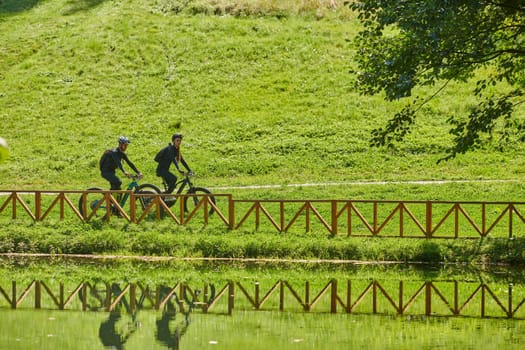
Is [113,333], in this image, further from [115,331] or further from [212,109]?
[212,109]

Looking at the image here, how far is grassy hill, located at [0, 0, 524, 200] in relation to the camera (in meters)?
38.9

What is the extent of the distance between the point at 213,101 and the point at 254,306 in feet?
95.4

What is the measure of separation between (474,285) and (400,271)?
2444 millimetres

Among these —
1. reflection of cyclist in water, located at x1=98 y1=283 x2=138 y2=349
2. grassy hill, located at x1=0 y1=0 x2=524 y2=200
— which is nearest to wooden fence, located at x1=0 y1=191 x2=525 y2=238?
grassy hill, located at x1=0 y1=0 x2=524 y2=200

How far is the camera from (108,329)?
16766 mm

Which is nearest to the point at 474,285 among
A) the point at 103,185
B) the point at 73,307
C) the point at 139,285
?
the point at 139,285

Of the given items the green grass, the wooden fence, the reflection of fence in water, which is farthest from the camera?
the green grass

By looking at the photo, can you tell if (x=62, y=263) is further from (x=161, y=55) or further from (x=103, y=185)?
(x=161, y=55)

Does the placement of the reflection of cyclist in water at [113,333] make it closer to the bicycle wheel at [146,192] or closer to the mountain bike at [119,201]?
the mountain bike at [119,201]

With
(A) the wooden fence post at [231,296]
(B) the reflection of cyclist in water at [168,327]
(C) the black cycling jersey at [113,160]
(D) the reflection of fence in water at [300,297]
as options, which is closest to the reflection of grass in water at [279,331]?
(B) the reflection of cyclist in water at [168,327]

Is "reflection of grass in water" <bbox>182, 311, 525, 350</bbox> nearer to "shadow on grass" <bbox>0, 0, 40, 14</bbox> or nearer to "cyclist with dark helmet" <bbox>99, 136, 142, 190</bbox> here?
"cyclist with dark helmet" <bbox>99, 136, 142, 190</bbox>

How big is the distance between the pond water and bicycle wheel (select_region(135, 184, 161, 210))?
331 centimetres

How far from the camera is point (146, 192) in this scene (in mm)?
28828

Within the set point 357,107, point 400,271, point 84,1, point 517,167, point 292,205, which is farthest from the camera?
point 84,1
